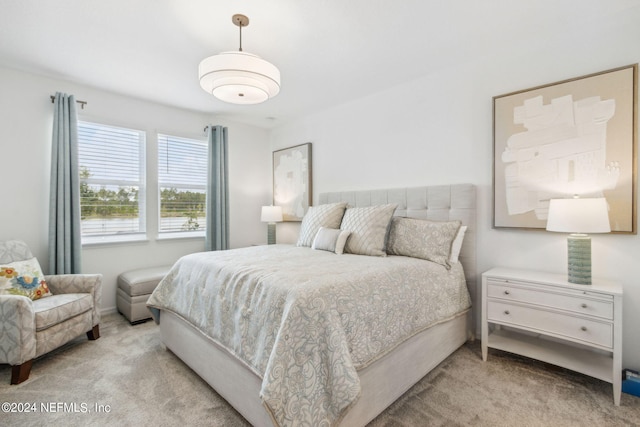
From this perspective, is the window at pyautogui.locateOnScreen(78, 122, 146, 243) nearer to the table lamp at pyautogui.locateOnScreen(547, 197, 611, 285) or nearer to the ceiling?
the ceiling

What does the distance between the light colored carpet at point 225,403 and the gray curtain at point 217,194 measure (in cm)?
198

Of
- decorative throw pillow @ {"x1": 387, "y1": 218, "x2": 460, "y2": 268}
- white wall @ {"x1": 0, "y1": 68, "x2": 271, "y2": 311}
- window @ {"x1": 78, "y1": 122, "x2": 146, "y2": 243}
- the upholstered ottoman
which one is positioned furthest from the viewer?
window @ {"x1": 78, "y1": 122, "x2": 146, "y2": 243}

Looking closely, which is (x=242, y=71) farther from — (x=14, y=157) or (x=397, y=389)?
(x=14, y=157)

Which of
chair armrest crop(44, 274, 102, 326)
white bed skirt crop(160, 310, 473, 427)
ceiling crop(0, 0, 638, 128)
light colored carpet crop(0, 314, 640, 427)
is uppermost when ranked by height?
ceiling crop(0, 0, 638, 128)

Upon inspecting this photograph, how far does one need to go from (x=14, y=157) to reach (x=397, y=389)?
4.09 metres

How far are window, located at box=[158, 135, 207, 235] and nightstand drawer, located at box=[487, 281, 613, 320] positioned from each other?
3839 mm

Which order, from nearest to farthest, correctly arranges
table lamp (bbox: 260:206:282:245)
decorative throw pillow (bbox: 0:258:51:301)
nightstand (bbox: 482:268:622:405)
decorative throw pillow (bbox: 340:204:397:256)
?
nightstand (bbox: 482:268:622:405)
decorative throw pillow (bbox: 0:258:51:301)
decorative throw pillow (bbox: 340:204:397:256)
table lamp (bbox: 260:206:282:245)

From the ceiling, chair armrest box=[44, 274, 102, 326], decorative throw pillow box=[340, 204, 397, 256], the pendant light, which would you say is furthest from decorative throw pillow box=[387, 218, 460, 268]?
chair armrest box=[44, 274, 102, 326]

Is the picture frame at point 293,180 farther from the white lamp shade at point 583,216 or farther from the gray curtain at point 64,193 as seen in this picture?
the white lamp shade at point 583,216

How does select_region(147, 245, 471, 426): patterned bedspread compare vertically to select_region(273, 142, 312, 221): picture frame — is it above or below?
below

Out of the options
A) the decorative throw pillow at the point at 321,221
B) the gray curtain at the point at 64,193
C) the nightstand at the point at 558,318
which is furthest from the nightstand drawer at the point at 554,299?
the gray curtain at the point at 64,193

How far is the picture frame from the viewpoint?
429 cm

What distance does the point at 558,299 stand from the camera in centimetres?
193

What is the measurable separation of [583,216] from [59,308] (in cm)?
386
